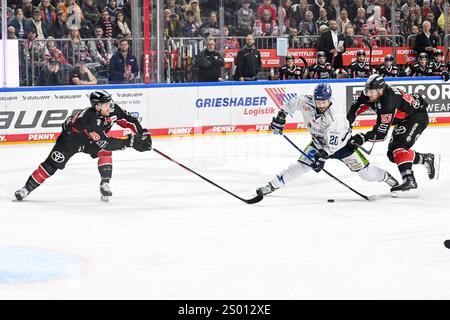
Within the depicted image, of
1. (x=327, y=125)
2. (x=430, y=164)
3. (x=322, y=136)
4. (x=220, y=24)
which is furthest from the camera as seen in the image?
(x=220, y=24)

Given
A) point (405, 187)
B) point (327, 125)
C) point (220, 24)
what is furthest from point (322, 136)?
point (220, 24)

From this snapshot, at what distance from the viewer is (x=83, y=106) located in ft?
47.0

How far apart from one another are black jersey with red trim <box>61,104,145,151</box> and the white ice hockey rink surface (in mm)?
610

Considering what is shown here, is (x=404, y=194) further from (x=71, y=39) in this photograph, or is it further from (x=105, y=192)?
(x=71, y=39)

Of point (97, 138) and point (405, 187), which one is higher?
point (97, 138)

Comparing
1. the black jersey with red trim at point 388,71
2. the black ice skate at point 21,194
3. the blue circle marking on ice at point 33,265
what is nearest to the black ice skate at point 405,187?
the black ice skate at point 21,194

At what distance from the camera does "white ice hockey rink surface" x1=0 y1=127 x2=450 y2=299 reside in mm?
6027

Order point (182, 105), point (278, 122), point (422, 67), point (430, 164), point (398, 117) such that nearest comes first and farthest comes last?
point (278, 122), point (398, 117), point (430, 164), point (182, 105), point (422, 67)

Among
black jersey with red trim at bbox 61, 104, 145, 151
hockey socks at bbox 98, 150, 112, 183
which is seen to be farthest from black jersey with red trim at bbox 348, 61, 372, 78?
black jersey with red trim at bbox 61, 104, 145, 151

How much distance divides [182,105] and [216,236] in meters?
7.21

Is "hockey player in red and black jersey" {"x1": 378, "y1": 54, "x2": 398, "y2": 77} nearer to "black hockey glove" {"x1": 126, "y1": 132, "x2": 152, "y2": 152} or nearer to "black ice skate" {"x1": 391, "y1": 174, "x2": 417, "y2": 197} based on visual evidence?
"black ice skate" {"x1": 391, "y1": 174, "x2": 417, "y2": 197}

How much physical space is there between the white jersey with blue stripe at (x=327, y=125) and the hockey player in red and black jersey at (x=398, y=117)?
0.37 metres

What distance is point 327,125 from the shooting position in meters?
9.09
